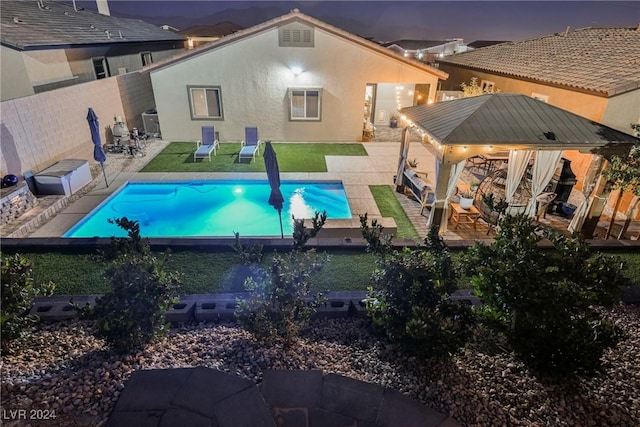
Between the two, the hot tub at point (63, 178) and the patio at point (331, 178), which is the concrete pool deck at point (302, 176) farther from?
the hot tub at point (63, 178)

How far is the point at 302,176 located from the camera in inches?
512

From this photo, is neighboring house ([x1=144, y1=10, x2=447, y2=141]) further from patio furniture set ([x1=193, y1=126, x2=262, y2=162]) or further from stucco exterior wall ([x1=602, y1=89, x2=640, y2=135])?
stucco exterior wall ([x1=602, y1=89, x2=640, y2=135])

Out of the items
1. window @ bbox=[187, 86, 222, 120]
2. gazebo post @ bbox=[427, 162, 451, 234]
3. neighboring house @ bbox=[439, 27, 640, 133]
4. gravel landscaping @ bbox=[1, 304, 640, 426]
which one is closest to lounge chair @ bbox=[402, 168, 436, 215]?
gazebo post @ bbox=[427, 162, 451, 234]

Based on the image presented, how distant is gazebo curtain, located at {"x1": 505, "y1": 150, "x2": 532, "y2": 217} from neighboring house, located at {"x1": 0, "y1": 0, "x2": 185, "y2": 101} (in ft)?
57.2

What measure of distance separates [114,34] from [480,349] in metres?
24.9

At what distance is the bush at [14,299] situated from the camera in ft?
12.7

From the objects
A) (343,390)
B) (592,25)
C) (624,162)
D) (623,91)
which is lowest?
(343,390)

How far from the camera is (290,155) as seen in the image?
1544 cm

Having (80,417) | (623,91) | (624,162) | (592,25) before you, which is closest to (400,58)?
(623,91)

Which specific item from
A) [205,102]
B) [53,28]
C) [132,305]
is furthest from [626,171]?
[53,28]

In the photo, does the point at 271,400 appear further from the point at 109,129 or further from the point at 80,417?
the point at 109,129

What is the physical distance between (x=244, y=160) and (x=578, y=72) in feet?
42.9

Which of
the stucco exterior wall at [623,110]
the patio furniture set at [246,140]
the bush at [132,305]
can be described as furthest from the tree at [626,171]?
the patio furniture set at [246,140]

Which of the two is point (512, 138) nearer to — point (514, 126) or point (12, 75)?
point (514, 126)
